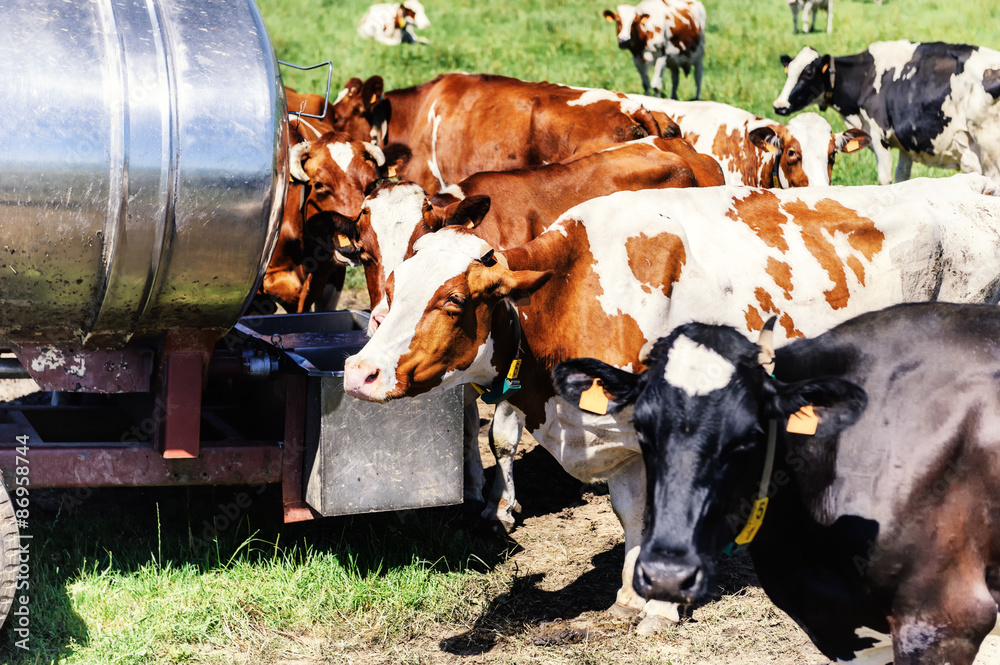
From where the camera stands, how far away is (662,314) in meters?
4.44

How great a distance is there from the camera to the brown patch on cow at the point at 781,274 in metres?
4.79

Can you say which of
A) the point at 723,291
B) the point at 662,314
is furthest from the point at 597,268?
the point at 723,291

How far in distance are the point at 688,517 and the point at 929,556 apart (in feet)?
2.54

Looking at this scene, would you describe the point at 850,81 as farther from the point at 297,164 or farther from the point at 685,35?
the point at 297,164

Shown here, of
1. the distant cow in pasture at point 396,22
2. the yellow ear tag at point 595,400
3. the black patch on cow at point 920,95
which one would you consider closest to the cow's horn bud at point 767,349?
the yellow ear tag at point 595,400

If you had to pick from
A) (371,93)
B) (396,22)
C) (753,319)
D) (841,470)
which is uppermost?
(396,22)

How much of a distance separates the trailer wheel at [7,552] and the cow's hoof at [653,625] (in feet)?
8.48

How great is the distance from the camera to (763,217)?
5004 millimetres

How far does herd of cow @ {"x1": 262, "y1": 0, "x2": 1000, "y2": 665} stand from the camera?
296cm

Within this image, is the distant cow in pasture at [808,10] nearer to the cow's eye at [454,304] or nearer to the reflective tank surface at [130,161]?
the cow's eye at [454,304]

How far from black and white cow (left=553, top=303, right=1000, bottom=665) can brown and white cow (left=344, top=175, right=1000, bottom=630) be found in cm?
84

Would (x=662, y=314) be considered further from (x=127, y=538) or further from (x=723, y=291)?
(x=127, y=538)

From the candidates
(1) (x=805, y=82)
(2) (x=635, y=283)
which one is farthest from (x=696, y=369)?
(1) (x=805, y=82)

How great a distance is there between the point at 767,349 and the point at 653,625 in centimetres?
201
